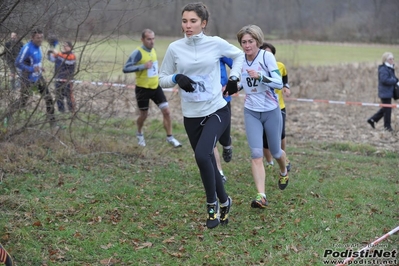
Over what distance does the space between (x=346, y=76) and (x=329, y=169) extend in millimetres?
12267

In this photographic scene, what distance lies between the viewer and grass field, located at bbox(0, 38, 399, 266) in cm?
545

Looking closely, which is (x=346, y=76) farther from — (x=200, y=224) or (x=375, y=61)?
(x=200, y=224)

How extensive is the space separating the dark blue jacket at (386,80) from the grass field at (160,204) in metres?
2.81

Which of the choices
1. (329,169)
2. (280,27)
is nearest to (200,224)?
(329,169)

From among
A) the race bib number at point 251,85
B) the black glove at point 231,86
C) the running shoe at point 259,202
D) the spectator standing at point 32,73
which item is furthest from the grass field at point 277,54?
the running shoe at point 259,202

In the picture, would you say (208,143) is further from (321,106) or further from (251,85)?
(321,106)

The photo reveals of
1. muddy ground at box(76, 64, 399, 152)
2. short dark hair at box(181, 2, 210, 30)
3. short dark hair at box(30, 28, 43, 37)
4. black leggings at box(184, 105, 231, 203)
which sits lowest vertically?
muddy ground at box(76, 64, 399, 152)

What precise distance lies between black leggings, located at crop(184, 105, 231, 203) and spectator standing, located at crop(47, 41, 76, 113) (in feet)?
12.3

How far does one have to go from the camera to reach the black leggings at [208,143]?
5609 mm

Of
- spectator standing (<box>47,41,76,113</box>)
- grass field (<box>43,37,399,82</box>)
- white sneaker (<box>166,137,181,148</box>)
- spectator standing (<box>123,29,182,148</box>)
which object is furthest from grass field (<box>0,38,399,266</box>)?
spectator standing (<box>123,29,182,148</box>)

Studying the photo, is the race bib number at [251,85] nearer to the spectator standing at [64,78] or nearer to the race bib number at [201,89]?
the race bib number at [201,89]

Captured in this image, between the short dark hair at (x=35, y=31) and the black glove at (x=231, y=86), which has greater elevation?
the short dark hair at (x=35, y=31)

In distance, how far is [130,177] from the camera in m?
8.04

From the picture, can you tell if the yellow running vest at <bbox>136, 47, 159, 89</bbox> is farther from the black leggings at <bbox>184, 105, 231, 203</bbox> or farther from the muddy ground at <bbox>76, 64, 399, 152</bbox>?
the black leggings at <bbox>184, 105, 231, 203</bbox>
